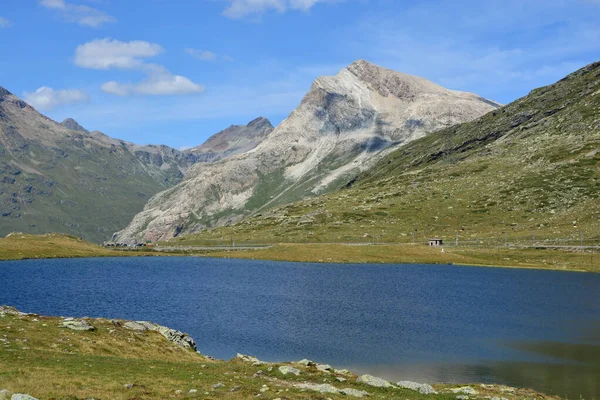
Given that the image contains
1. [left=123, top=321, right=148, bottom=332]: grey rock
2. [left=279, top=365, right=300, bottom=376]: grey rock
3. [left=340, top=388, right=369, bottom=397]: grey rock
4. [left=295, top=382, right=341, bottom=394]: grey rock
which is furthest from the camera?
[left=123, top=321, right=148, bottom=332]: grey rock

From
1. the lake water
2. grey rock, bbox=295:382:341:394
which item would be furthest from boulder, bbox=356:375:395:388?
the lake water

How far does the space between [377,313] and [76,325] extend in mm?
46104

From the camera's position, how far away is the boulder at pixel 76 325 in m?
50.6

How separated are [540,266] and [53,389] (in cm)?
14845

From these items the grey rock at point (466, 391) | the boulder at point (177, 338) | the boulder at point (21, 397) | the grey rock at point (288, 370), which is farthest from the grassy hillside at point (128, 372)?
the boulder at point (21, 397)

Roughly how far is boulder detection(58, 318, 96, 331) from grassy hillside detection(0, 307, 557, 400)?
672 millimetres

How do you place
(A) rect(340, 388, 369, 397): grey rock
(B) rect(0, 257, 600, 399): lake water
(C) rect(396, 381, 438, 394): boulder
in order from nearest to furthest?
(A) rect(340, 388, 369, 397): grey rock < (C) rect(396, 381, 438, 394): boulder < (B) rect(0, 257, 600, 399): lake water

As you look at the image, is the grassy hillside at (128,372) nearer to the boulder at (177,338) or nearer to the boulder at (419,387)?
the boulder at (419,387)

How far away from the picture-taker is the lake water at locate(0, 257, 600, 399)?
57250 mm

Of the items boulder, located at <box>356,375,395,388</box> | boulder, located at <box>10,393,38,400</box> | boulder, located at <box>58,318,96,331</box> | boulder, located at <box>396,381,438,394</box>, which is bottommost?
boulder, located at <box>396,381,438,394</box>

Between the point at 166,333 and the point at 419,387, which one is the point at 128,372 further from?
the point at 419,387

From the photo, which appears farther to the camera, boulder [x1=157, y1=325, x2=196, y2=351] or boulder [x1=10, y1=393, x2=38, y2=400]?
boulder [x1=157, y1=325, x2=196, y2=351]

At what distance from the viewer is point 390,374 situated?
5238cm

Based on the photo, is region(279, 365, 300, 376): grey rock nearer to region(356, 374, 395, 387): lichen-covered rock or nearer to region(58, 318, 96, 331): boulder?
region(356, 374, 395, 387): lichen-covered rock
